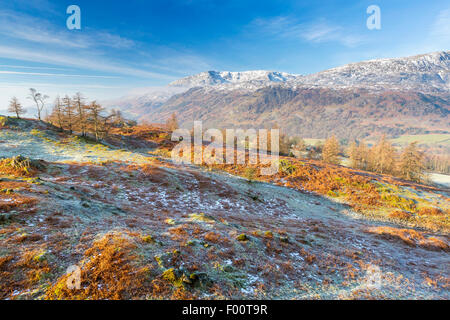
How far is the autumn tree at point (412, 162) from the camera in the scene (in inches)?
2057

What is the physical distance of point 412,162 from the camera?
2080 inches

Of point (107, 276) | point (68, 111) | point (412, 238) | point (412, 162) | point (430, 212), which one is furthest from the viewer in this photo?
point (412, 162)

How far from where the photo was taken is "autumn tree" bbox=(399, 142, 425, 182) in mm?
52250

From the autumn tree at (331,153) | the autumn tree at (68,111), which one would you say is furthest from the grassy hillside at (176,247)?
the autumn tree at (331,153)

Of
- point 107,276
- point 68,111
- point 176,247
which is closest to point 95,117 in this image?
point 68,111

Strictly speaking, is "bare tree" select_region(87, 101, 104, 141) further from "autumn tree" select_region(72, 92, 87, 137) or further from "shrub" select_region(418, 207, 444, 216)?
"shrub" select_region(418, 207, 444, 216)

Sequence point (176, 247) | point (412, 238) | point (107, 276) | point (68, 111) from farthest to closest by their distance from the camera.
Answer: point (68, 111), point (412, 238), point (176, 247), point (107, 276)

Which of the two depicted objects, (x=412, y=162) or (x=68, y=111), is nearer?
(x=68, y=111)

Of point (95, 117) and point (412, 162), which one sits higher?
point (95, 117)

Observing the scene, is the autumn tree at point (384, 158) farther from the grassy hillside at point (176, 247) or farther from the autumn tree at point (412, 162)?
the grassy hillside at point (176, 247)

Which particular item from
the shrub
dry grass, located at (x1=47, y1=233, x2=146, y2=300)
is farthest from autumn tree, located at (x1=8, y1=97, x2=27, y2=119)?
the shrub

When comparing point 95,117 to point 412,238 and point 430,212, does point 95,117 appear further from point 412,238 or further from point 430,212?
point 430,212
